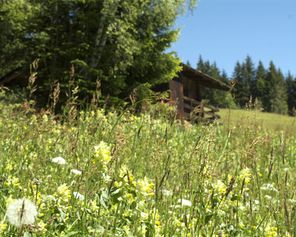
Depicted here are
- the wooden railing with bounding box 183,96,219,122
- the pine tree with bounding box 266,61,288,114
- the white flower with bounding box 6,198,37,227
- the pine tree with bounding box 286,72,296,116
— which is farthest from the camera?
the pine tree with bounding box 286,72,296,116

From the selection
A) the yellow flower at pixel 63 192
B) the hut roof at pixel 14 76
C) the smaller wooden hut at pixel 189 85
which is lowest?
the yellow flower at pixel 63 192

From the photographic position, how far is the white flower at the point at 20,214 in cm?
153

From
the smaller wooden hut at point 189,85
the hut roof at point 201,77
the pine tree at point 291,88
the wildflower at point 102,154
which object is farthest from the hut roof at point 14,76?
the pine tree at point 291,88

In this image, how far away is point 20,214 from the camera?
1.57m

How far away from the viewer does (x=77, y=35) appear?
20.4 metres

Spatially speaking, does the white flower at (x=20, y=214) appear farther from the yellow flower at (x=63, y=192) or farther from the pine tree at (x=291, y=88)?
the pine tree at (x=291, y=88)

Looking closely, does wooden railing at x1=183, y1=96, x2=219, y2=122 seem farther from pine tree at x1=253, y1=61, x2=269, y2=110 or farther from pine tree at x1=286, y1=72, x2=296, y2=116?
pine tree at x1=286, y1=72, x2=296, y2=116

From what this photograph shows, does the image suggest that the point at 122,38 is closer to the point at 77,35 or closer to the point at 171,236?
the point at 77,35

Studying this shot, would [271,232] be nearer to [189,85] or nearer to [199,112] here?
[199,112]

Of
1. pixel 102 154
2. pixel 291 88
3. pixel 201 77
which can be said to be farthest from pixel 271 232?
pixel 291 88

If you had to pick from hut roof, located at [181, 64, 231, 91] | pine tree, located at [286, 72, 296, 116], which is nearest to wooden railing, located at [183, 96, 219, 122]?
hut roof, located at [181, 64, 231, 91]

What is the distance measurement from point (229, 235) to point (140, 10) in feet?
64.4

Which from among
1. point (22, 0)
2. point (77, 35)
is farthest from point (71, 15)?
point (22, 0)

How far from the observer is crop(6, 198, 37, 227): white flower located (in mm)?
1532
